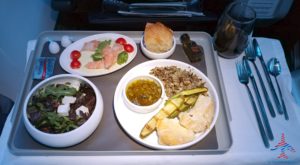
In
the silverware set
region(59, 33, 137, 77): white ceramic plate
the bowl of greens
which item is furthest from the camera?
region(59, 33, 137, 77): white ceramic plate

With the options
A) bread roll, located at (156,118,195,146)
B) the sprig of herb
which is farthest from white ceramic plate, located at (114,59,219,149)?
the sprig of herb

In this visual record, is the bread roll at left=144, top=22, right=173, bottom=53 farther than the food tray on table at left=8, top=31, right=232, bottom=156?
Yes

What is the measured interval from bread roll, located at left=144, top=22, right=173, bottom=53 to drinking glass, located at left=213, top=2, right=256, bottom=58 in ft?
0.70

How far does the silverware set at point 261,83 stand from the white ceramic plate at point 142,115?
0.16 metres

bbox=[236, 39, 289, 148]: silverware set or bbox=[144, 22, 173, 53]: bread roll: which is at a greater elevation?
bbox=[144, 22, 173, 53]: bread roll

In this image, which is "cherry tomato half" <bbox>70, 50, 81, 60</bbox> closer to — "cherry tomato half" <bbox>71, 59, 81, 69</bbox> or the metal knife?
"cherry tomato half" <bbox>71, 59, 81, 69</bbox>

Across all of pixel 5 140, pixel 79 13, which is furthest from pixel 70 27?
pixel 5 140

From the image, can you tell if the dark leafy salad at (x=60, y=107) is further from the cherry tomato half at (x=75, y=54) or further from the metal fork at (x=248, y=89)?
the metal fork at (x=248, y=89)

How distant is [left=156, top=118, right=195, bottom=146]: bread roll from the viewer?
0.80m

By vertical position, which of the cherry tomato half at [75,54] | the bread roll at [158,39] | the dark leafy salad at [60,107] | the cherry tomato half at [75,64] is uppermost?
the bread roll at [158,39]

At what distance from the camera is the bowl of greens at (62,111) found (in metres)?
0.77

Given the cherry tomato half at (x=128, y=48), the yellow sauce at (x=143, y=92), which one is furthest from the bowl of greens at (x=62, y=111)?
the cherry tomato half at (x=128, y=48)

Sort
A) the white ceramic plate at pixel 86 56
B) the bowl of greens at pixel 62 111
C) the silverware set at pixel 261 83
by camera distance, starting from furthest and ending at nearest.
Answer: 1. the white ceramic plate at pixel 86 56
2. the silverware set at pixel 261 83
3. the bowl of greens at pixel 62 111

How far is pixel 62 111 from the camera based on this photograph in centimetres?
83
